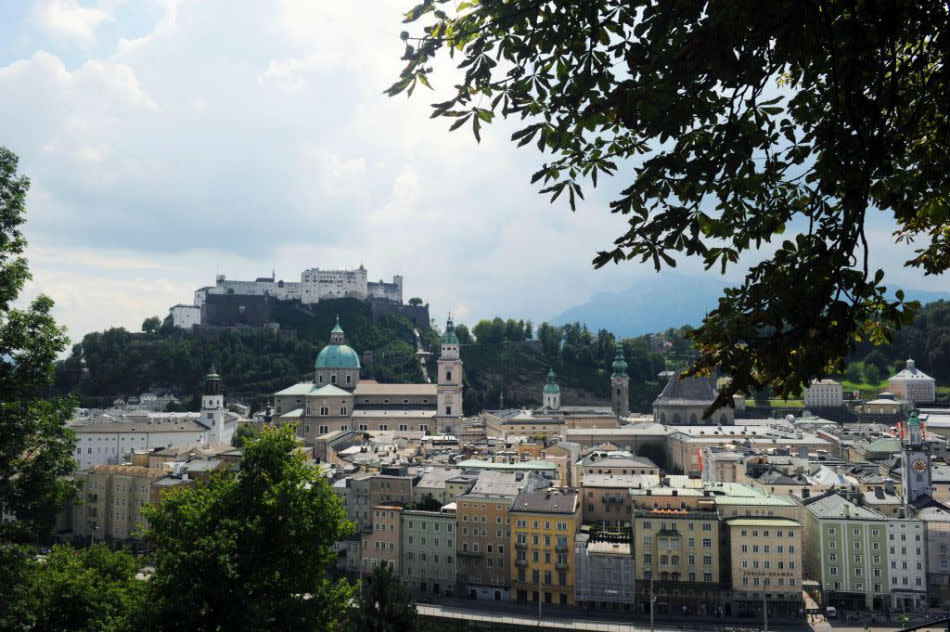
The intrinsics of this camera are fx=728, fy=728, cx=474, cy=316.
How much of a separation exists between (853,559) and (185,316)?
3828 inches

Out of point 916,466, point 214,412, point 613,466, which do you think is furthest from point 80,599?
point 214,412

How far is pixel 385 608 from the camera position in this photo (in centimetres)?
2527

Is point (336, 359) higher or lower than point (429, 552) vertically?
higher

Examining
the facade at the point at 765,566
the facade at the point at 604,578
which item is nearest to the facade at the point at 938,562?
the facade at the point at 765,566

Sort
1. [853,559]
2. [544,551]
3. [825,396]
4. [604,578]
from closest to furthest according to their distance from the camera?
[604,578]
[853,559]
[544,551]
[825,396]

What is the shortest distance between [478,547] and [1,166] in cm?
3311

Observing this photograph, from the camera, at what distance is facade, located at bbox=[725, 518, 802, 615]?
116 ft

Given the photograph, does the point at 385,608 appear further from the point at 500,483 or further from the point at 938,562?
the point at 938,562

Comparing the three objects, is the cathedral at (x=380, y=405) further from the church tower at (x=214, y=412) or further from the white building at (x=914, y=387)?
the white building at (x=914, y=387)

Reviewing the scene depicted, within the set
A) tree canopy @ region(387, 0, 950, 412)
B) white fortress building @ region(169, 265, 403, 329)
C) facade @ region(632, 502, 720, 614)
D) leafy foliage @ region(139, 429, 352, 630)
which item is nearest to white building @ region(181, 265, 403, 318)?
white fortress building @ region(169, 265, 403, 329)

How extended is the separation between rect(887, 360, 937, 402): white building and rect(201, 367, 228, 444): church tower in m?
84.0

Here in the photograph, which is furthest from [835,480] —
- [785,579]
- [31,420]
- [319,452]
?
[31,420]

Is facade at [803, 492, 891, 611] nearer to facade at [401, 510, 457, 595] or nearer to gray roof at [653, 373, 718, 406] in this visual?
facade at [401, 510, 457, 595]

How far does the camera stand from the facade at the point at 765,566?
3547 centimetres
